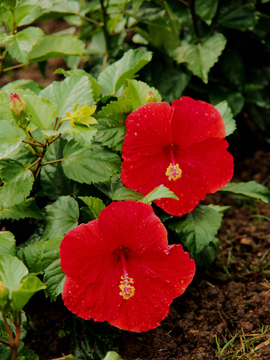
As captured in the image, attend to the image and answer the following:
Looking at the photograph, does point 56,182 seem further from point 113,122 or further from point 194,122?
point 194,122

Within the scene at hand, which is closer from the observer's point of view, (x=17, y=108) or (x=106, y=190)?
(x=17, y=108)

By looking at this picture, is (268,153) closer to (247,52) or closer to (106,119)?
(247,52)

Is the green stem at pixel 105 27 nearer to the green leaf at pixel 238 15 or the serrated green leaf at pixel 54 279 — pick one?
the green leaf at pixel 238 15

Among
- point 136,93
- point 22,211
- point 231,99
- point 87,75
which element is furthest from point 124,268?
point 231,99

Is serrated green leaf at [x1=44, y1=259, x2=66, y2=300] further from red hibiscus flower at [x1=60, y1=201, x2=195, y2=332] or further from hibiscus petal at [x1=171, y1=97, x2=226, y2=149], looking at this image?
hibiscus petal at [x1=171, y1=97, x2=226, y2=149]

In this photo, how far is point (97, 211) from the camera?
1.18 metres

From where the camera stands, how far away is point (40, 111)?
1223 millimetres

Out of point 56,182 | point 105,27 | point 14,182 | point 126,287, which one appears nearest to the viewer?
point 126,287

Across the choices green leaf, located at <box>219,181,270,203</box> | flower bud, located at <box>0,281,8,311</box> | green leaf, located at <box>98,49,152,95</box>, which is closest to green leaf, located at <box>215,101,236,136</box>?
green leaf, located at <box>219,181,270,203</box>

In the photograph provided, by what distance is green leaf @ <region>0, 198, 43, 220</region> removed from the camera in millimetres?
1271

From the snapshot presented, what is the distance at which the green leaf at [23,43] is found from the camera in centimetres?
145

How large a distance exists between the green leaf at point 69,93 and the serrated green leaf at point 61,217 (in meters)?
0.34

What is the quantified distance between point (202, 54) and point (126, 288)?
1337 mm

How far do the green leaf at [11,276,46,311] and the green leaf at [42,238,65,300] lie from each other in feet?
0.67
